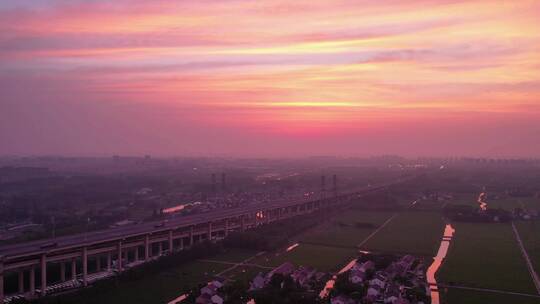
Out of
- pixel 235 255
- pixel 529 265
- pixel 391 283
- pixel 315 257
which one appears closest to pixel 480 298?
pixel 391 283

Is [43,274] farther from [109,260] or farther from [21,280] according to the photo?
[109,260]

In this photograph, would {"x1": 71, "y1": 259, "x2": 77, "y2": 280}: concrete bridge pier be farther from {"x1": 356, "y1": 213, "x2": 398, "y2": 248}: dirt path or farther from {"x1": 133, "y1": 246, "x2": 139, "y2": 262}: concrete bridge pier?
{"x1": 356, "y1": 213, "x2": 398, "y2": 248}: dirt path

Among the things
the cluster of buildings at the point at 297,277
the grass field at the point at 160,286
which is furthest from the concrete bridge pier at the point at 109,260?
the cluster of buildings at the point at 297,277

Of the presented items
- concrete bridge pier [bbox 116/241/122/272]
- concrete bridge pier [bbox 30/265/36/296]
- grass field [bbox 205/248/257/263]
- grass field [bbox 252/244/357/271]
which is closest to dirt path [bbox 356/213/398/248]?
grass field [bbox 252/244/357/271]

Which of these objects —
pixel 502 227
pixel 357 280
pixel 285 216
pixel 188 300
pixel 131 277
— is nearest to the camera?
pixel 188 300

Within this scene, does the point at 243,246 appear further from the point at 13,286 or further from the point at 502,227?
the point at 502,227

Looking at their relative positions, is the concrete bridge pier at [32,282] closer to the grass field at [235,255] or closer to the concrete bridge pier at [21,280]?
the concrete bridge pier at [21,280]

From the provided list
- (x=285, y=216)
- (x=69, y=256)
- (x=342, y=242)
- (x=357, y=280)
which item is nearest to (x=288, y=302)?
(x=357, y=280)
